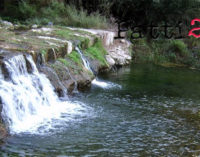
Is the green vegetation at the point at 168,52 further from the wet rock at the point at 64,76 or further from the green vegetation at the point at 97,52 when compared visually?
the wet rock at the point at 64,76

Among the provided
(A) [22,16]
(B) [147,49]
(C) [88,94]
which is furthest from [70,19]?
(C) [88,94]

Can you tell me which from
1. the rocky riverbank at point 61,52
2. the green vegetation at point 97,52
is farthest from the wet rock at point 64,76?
the green vegetation at point 97,52

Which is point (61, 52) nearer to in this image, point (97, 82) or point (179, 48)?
point (97, 82)

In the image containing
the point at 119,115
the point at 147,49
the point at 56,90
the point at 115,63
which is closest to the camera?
the point at 119,115

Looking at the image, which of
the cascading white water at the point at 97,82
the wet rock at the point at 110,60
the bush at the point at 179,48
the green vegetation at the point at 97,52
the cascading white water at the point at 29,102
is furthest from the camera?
the bush at the point at 179,48

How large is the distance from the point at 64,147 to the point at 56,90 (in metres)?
2.97

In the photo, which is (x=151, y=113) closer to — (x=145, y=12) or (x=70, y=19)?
(x=70, y=19)

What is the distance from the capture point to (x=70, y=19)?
16031 millimetres

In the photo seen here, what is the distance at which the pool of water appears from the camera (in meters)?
6.18

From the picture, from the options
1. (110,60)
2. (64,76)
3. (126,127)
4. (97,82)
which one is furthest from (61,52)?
(110,60)

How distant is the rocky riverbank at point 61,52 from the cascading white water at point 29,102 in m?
0.23

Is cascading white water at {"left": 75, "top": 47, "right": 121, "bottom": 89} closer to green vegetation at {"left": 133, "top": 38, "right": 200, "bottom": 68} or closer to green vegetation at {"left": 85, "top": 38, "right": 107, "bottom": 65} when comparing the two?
green vegetation at {"left": 85, "top": 38, "right": 107, "bottom": 65}

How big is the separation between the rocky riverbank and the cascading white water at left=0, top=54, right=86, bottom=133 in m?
0.23

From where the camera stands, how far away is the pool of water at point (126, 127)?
6.18m
